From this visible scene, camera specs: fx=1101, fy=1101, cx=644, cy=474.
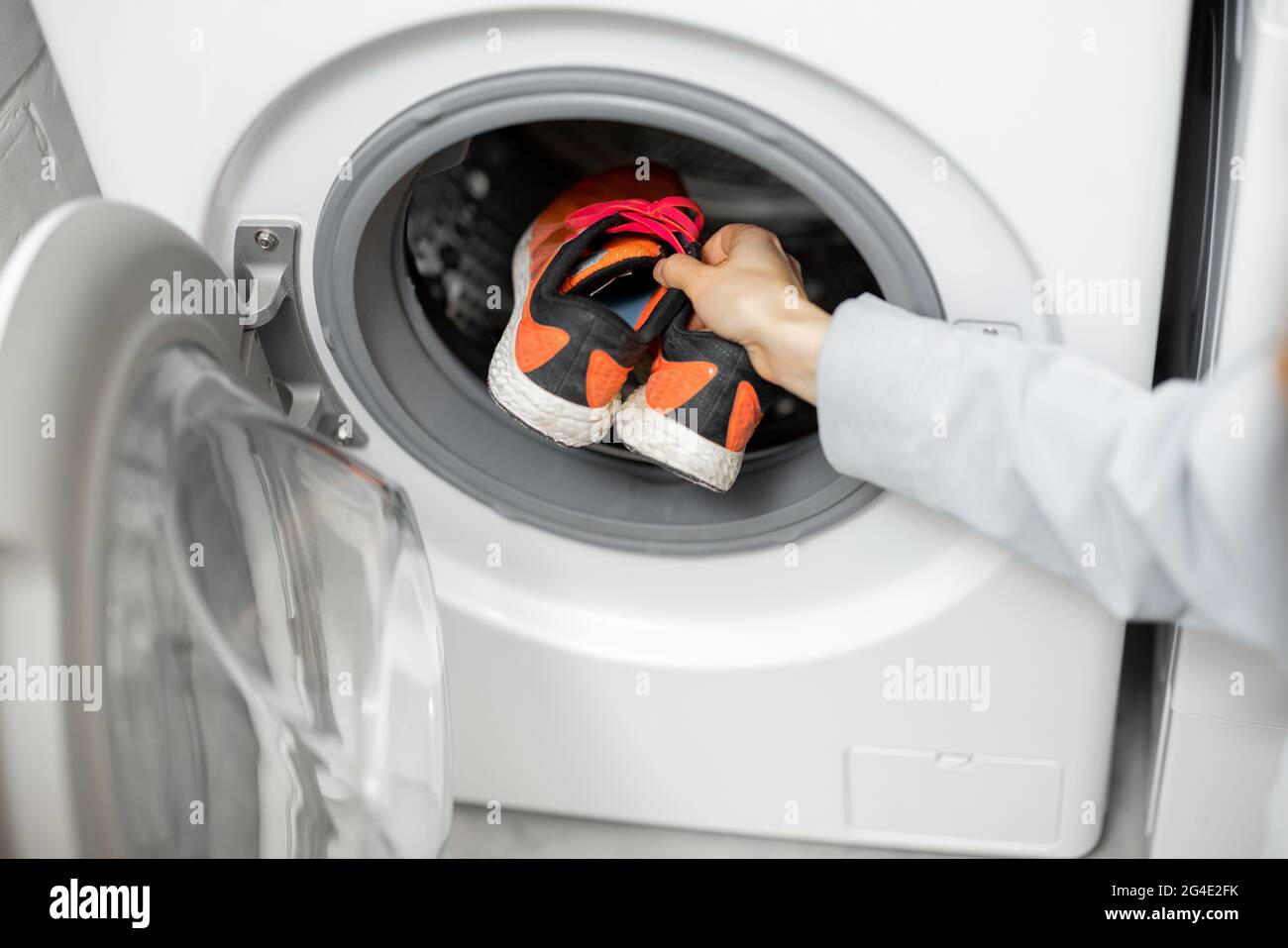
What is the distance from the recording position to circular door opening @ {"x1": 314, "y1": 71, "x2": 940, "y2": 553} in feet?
1.94

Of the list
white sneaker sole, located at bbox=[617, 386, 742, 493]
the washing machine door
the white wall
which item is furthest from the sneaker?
the white wall

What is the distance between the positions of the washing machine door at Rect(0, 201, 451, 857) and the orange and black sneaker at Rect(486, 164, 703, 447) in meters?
0.11

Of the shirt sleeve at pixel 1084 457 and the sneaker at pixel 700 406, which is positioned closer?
the shirt sleeve at pixel 1084 457

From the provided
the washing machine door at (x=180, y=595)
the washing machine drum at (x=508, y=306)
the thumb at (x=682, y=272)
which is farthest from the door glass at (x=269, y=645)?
the thumb at (x=682, y=272)

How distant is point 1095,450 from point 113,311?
17.8 inches

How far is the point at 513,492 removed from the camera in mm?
763

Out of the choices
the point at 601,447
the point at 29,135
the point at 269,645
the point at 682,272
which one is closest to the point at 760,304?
the point at 682,272

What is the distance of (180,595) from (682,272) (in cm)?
35

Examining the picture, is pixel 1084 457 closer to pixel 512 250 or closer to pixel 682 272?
pixel 682 272

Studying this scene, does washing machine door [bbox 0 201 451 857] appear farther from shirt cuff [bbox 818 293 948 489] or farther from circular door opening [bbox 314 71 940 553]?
shirt cuff [bbox 818 293 948 489]

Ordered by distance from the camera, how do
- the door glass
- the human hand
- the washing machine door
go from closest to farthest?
the washing machine door
the door glass
the human hand

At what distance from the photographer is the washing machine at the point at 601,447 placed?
529mm

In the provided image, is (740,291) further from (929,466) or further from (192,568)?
(192,568)

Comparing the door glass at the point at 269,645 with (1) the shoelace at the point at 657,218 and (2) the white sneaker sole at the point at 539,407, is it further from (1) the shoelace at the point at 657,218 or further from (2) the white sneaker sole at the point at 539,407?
(1) the shoelace at the point at 657,218
